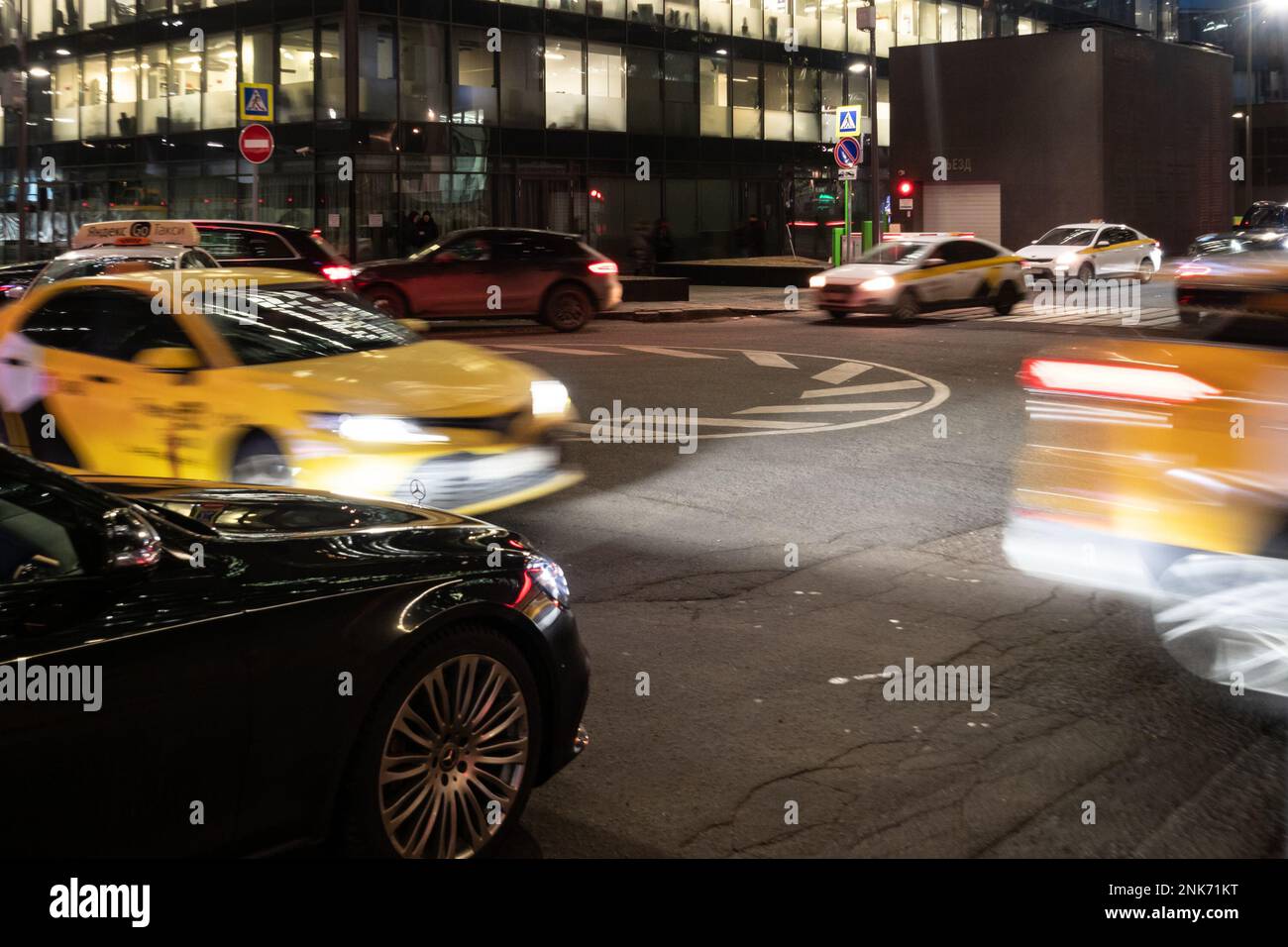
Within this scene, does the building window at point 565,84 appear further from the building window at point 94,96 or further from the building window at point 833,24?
the building window at point 94,96

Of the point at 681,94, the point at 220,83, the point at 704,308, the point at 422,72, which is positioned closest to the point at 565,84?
the point at 681,94

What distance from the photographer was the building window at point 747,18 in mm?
45719

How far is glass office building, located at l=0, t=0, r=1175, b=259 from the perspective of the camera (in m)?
37.7

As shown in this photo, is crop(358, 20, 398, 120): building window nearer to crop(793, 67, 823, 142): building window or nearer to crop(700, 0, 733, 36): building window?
crop(700, 0, 733, 36): building window

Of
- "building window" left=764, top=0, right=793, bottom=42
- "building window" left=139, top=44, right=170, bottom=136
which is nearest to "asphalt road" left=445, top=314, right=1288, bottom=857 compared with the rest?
"building window" left=139, top=44, right=170, bottom=136

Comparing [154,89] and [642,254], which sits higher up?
[154,89]

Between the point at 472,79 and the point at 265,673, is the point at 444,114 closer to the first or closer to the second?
the point at 472,79

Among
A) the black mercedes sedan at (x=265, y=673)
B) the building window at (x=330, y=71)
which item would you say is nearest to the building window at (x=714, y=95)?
the building window at (x=330, y=71)

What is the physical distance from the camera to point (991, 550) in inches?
322

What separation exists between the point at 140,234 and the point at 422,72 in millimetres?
20058

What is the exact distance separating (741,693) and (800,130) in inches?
1762

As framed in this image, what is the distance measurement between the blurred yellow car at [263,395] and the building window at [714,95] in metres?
36.8

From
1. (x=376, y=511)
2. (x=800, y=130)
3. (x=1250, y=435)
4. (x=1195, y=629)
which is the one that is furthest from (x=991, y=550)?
(x=800, y=130)

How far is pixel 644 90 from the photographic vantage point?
1708 inches
